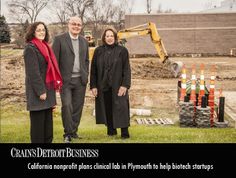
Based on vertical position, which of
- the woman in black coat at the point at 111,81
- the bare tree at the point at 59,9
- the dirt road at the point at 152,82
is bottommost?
the dirt road at the point at 152,82

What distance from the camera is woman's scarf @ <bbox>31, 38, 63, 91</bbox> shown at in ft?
15.3

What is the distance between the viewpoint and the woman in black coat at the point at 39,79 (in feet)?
15.1

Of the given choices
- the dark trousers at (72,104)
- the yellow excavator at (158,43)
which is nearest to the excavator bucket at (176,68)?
the yellow excavator at (158,43)

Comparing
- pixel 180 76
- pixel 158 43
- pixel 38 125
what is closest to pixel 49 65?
pixel 38 125

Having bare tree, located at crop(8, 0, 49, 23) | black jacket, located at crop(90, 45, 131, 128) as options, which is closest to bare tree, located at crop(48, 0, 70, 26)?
bare tree, located at crop(8, 0, 49, 23)

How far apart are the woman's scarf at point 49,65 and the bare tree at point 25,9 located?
674 cm

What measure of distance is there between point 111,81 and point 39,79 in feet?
4.86

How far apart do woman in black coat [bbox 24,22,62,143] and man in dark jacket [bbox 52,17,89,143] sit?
0.70 metres

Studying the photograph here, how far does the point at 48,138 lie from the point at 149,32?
13.9 m

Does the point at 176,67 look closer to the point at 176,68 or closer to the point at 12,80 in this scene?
the point at 176,68

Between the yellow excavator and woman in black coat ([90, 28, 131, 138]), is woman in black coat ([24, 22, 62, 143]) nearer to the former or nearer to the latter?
woman in black coat ([90, 28, 131, 138])

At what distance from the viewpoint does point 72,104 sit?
5.83 m

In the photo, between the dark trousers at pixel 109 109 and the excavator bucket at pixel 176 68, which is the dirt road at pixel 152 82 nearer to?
the excavator bucket at pixel 176 68

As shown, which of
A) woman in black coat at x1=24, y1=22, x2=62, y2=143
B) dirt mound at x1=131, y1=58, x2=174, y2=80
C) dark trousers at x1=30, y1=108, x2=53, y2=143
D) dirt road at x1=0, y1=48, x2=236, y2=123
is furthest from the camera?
dirt mound at x1=131, y1=58, x2=174, y2=80
